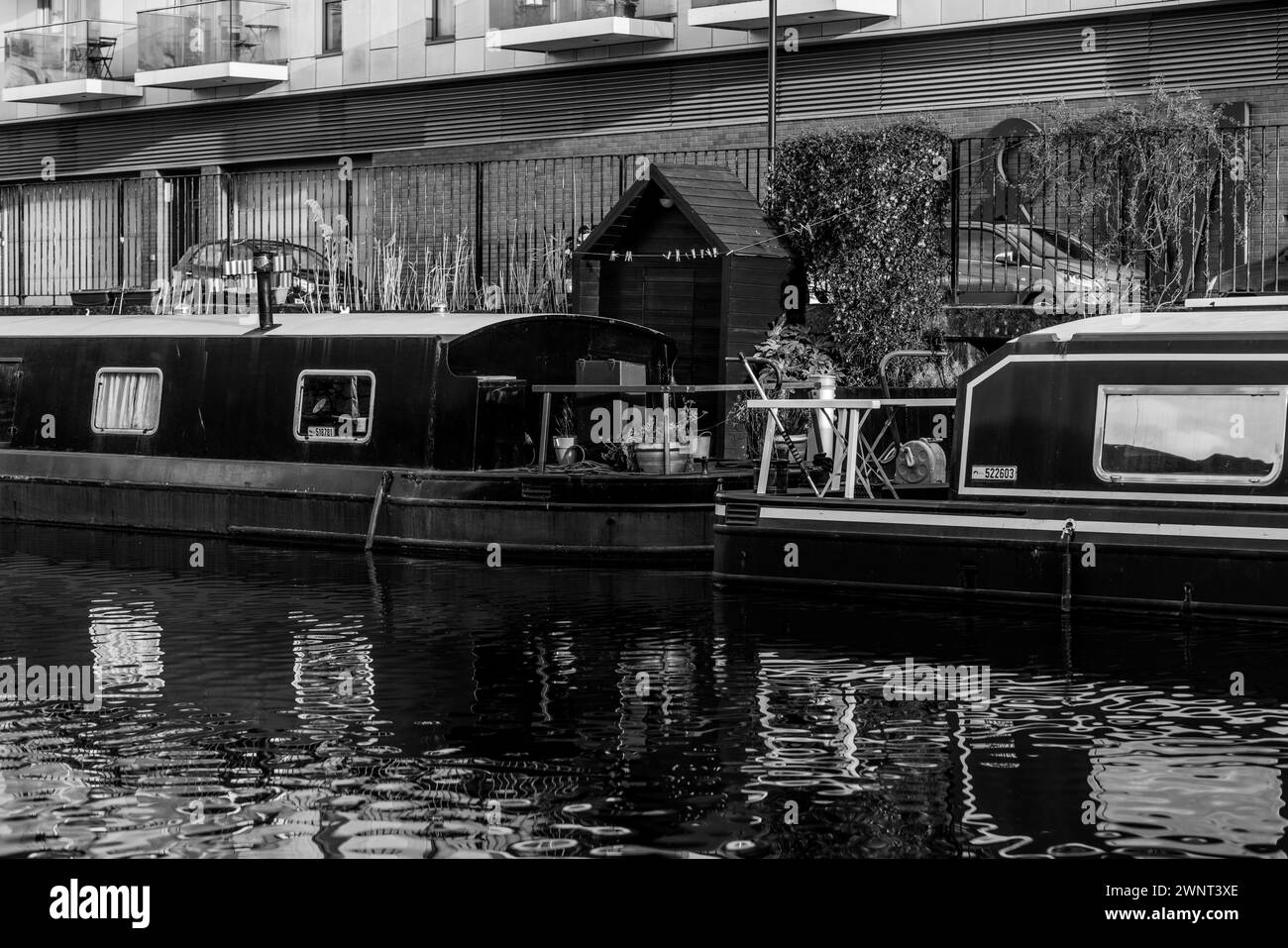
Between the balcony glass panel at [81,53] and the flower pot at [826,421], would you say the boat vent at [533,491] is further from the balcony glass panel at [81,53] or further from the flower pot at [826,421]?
the balcony glass panel at [81,53]

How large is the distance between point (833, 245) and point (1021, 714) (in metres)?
10.5

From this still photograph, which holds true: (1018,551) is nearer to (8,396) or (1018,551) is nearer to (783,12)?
(8,396)

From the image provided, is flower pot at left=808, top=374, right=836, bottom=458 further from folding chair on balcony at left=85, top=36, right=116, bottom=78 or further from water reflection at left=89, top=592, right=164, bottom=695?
folding chair on balcony at left=85, top=36, right=116, bottom=78

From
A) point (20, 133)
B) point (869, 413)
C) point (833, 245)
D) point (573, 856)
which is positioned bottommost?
point (573, 856)

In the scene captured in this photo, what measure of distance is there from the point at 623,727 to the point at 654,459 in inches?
269

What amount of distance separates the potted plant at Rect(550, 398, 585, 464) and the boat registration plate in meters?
4.09

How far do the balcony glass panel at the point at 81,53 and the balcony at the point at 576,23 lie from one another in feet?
30.6

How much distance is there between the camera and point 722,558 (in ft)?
46.4

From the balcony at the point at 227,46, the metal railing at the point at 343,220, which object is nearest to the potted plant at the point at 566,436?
the metal railing at the point at 343,220

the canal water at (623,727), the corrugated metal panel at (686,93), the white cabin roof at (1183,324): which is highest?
the corrugated metal panel at (686,93)

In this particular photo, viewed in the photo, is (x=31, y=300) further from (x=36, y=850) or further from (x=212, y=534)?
(x=36, y=850)

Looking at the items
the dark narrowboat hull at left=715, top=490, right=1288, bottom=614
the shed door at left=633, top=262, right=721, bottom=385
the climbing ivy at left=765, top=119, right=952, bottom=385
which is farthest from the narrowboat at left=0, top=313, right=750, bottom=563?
the climbing ivy at left=765, top=119, right=952, bottom=385

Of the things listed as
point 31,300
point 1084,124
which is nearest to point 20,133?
point 31,300

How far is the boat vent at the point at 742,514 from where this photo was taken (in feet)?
45.9
